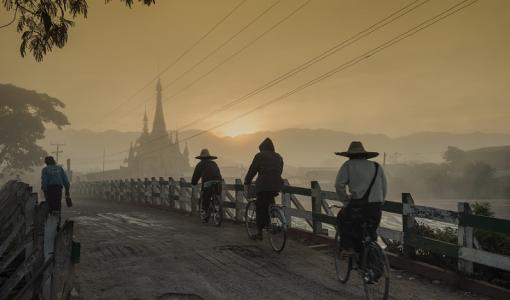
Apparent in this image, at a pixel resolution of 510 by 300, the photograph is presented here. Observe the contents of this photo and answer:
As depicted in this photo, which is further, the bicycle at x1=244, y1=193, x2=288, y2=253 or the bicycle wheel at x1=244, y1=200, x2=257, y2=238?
the bicycle wheel at x1=244, y1=200, x2=257, y2=238

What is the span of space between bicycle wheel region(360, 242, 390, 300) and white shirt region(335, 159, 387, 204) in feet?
2.22

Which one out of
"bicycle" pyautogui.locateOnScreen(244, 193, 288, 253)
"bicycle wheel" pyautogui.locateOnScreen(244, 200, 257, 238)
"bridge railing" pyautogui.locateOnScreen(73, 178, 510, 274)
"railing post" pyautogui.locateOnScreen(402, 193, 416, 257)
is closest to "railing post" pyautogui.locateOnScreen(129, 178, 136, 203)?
"bridge railing" pyautogui.locateOnScreen(73, 178, 510, 274)

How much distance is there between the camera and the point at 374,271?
6.13 meters

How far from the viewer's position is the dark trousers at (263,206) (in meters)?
9.92

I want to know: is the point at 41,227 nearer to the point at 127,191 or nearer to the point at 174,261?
the point at 174,261

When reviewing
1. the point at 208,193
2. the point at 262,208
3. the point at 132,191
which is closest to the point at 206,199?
the point at 208,193

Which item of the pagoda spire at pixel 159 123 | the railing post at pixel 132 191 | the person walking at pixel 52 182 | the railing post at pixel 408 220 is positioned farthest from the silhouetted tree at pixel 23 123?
the pagoda spire at pixel 159 123

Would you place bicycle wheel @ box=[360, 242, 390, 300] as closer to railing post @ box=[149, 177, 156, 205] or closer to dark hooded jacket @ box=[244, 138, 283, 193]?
dark hooded jacket @ box=[244, 138, 283, 193]

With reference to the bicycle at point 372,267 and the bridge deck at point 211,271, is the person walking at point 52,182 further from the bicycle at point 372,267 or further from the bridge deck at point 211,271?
the bicycle at point 372,267

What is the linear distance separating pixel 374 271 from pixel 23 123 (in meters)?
60.5

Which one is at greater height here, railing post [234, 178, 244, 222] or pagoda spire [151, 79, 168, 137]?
pagoda spire [151, 79, 168, 137]

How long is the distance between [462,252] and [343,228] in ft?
6.17

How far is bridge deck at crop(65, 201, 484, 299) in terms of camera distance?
6656 mm

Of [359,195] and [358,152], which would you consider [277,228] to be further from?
[358,152]
